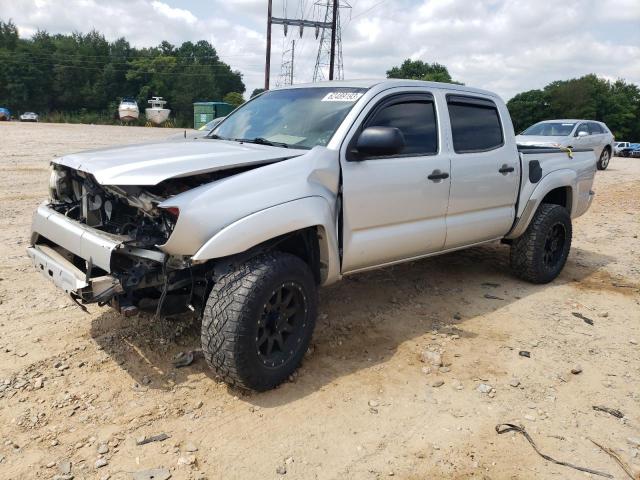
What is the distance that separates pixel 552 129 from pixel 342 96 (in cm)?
1343

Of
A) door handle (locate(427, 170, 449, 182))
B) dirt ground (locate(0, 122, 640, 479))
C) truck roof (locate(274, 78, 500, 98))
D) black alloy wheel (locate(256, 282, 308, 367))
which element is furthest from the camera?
door handle (locate(427, 170, 449, 182))

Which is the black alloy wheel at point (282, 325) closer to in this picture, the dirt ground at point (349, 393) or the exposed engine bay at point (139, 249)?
the dirt ground at point (349, 393)

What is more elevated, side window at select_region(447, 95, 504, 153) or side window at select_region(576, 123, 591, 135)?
side window at select_region(576, 123, 591, 135)

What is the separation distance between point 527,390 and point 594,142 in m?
15.3

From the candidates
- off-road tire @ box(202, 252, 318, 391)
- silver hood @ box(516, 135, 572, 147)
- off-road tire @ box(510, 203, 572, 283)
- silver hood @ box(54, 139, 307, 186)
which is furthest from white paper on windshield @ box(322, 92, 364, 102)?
silver hood @ box(516, 135, 572, 147)

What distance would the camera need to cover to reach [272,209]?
3.06 metres

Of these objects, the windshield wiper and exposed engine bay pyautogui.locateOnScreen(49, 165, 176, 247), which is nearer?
exposed engine bay pyautogui.locateOnScreen(49, 165, 176, 247)

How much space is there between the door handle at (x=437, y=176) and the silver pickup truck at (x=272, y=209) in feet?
0.06

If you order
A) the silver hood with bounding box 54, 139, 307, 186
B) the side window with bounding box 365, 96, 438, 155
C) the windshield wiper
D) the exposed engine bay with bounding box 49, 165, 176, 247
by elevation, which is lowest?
the exposed engine bay with bounding box 49, 165, 176, 247

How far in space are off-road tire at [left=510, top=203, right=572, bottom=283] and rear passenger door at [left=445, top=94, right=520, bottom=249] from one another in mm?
411

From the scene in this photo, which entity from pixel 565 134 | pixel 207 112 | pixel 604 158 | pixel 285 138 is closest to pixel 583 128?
pixel 565 134

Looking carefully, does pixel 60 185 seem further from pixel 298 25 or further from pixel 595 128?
pixel 298 25

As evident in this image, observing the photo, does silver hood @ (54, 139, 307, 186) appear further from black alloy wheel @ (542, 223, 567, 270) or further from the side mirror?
black alloy wheel @ (542, 223, 567, 270)

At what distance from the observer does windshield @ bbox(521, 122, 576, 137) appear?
15.2 m
